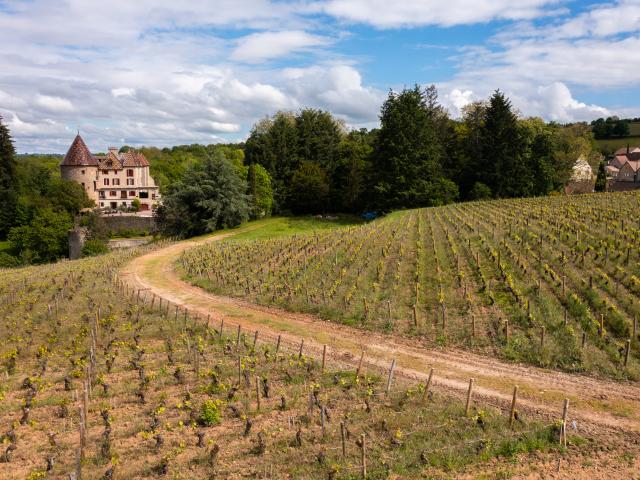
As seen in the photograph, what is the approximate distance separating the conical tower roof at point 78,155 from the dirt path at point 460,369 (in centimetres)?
5226

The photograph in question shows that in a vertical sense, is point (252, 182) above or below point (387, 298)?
above

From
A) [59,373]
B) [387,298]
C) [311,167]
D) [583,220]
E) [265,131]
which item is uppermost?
[265,131]

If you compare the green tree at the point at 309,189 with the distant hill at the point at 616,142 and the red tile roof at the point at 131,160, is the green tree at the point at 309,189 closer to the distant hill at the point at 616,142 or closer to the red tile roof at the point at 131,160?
the red tile roof at the point at 131,160

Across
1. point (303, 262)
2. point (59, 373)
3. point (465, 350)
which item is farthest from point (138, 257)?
point (465, 350)

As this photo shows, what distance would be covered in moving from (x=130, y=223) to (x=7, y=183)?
628 inches

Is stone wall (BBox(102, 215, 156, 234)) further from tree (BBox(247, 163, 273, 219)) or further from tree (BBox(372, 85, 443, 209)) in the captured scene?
tree (BBox(372, 85, 443, 209))

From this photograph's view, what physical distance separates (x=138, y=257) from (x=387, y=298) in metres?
21.2

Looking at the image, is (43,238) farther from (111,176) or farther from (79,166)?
(111,176)

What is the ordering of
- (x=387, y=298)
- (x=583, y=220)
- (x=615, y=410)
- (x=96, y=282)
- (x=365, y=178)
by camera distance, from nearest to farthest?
(x=615, y=410), (x=387, y=298), (x=96, y=282), (x=583, y=220), (x=365, y=178)

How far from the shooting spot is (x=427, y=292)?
59.2 feet

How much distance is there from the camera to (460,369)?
1253 centimetres

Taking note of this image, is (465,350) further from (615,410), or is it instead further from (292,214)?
(292,214)

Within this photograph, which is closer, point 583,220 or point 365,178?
point 583,220

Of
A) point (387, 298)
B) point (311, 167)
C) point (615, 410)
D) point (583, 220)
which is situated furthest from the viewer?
point (311, 167)
